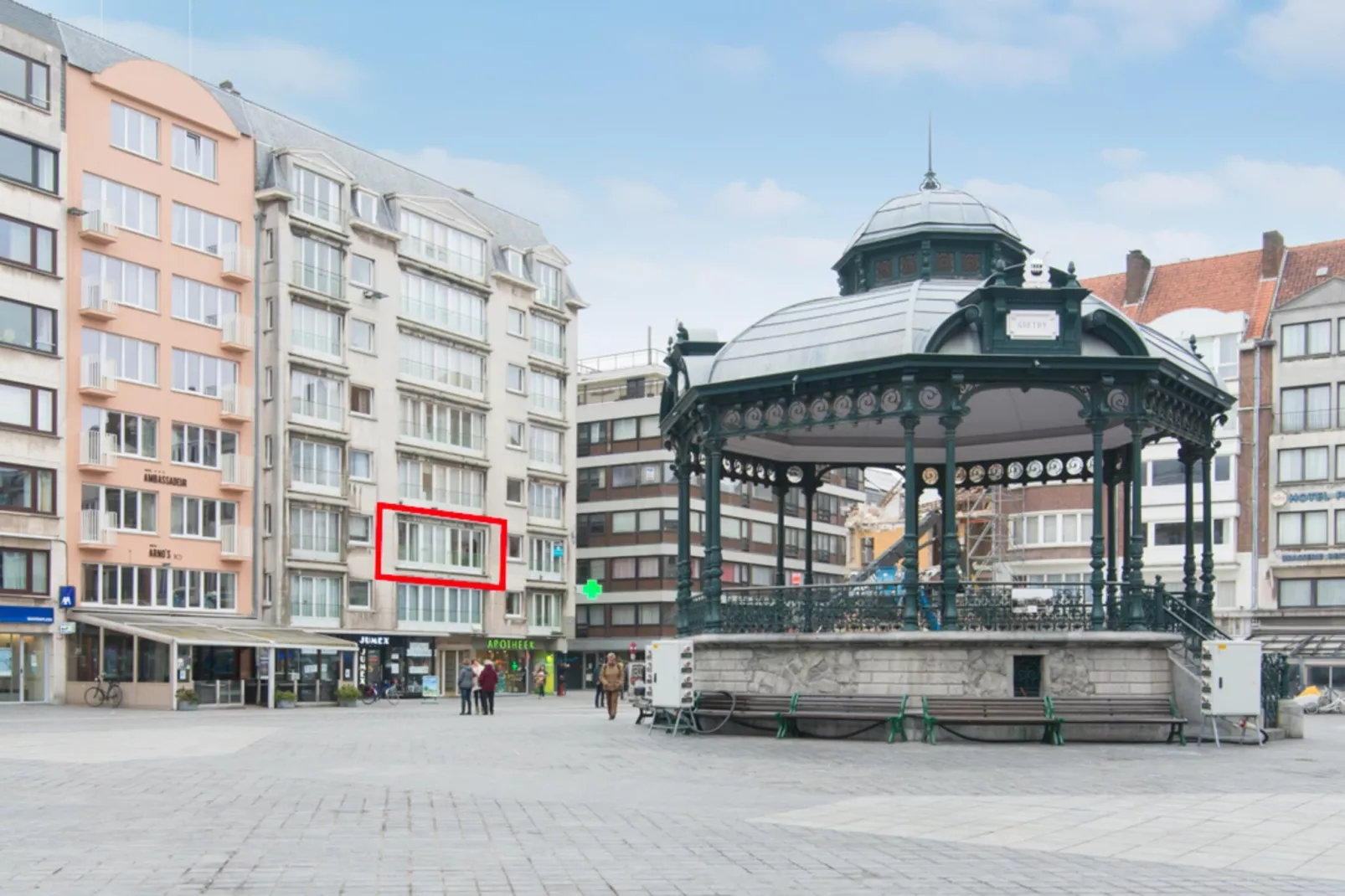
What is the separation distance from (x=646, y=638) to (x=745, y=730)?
6461 centimetres

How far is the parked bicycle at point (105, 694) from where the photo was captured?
5234cm

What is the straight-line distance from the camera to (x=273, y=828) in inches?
535

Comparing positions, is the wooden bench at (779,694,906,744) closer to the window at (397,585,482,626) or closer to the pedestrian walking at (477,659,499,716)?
the pedestrian walking at (477,659,499,716)

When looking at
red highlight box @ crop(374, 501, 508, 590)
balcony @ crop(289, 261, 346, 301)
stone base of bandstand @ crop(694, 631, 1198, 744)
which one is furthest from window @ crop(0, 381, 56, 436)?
stone base of bandstand @ crop(694, 631, 1198, 744)

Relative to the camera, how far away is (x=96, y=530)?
5653cm

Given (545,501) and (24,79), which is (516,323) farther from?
(24,79)

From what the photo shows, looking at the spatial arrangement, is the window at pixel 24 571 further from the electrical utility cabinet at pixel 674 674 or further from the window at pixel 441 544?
the electrical utility cabinet at pixel 674 674

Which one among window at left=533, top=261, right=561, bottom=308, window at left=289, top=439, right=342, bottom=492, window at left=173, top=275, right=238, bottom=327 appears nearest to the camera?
window at left=173, top=275, right=238, bottom=327

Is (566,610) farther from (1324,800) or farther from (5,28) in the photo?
(1324,800)

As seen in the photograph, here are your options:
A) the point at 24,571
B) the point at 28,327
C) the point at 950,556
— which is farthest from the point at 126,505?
the point at 950,556

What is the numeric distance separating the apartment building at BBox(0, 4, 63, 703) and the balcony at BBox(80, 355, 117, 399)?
0.89 m

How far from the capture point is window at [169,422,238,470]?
60.8 m

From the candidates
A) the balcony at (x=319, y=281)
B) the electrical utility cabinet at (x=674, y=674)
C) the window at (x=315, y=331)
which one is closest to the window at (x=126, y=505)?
the window at (x=315, y=331)

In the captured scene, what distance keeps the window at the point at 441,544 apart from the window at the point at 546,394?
27.4 ft
